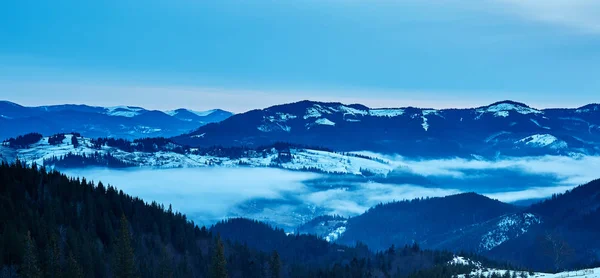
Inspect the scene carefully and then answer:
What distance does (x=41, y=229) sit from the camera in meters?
193

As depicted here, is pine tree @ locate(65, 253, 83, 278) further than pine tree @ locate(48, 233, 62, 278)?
No

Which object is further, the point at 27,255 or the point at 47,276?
the point at 47,276

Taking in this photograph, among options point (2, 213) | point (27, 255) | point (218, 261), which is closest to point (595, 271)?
point (218, 261)

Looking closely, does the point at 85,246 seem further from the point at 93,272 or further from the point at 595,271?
the point at 595,271

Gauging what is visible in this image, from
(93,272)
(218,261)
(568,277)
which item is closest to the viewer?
(568,277)

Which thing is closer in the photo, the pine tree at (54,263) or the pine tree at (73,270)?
the pine tree at (73,270)

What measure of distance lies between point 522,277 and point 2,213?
157 metres

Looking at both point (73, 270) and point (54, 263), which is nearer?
point (73, 270)

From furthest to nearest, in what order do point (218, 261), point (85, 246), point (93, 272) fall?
point (85, 246) → point (93, 272) → point (218, 261)

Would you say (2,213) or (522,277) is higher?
(2,213)

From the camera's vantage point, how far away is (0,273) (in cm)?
15688

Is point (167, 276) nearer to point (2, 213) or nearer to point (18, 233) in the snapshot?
point (18, 233)

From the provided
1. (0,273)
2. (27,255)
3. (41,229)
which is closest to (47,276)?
(0,273)

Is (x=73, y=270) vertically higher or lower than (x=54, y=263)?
lower
